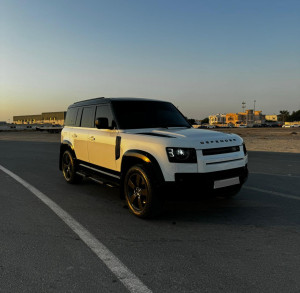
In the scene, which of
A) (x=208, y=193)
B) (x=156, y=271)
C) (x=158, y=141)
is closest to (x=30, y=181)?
(x=158, y=141)

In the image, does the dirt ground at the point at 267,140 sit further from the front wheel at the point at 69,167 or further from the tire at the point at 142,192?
the tire at the point at 142,192

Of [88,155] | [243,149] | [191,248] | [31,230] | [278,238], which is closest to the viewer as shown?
[191,248]

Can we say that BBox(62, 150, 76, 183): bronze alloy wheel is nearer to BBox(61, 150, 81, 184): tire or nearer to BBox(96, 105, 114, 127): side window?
BBox(61, 150, 81, 184): tire

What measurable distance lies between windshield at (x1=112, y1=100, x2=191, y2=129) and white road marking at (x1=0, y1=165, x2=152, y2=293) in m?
1.82

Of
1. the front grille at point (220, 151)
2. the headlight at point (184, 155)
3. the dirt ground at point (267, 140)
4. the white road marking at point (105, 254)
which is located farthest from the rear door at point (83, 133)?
the dirt ground at point (267, 140)

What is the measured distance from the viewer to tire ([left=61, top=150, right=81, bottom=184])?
702 cm

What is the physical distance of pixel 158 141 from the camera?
434cm

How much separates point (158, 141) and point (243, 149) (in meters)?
1.58

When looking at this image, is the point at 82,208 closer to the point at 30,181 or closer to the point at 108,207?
the point at 108,207

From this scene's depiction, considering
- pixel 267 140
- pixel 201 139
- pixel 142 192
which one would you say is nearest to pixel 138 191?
pixel 142 192

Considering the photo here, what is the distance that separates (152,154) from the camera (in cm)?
441

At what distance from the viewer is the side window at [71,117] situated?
715 centimetres

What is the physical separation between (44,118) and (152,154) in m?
162

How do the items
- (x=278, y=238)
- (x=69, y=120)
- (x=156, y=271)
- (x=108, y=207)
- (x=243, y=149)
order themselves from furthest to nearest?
(x=69, y=120)
(x=108, y=207)
(x=243, y=149)
(x=278, y=238)
(x=156, y=271)
